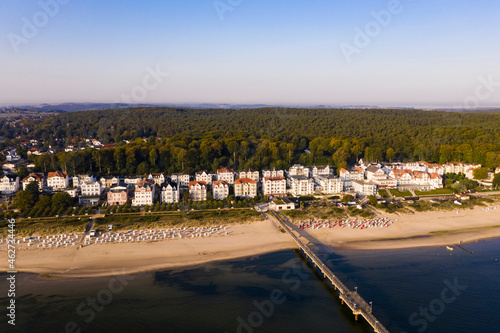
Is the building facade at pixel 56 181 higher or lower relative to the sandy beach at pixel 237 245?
higher

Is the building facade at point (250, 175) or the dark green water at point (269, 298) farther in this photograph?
the building facade at point (250, 175)

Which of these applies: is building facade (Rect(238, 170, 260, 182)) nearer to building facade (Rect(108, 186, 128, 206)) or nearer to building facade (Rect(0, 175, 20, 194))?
building facade (Rect(108, 186, 128, 206))

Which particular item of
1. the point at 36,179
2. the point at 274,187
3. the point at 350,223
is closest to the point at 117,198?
the point at 36,179

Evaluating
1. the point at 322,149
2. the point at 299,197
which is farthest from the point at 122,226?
the point at 322,149

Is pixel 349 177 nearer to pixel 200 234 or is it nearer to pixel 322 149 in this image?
pixel 322 149

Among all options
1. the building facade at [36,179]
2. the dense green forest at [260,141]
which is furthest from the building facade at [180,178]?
the building facade at [36,179]

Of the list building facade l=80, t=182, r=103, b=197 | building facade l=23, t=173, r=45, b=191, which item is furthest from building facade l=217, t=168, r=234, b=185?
building facade l=23, t=173, r=45, b=191

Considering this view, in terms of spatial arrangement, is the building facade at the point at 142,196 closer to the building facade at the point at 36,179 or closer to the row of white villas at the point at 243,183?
the row of white villas at the point at 243,183
